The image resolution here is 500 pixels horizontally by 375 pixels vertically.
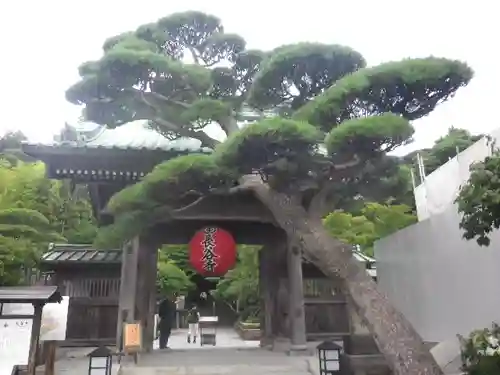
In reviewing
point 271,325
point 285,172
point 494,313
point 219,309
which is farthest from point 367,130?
point 219,309

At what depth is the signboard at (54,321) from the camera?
30.6ft

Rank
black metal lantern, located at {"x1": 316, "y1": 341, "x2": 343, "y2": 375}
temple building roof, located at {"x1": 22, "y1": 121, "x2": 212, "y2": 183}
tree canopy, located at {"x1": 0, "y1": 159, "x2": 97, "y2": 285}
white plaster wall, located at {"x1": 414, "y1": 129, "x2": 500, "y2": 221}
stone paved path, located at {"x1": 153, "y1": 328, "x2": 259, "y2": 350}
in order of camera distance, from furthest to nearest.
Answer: tree canopy, located at {"x1": 0, "y1": 159, "x2": 97, "y2": 285}
stone paved path, located at {"x1": 153, "y1": 328, "x2": 259, "y2": 350}
temple building roof, located at {"x1": 22, "y1": 121, "x2": 212, "y2": 183}
white plaster wall, located at {"x1": 414, "y1": 129, "x2": 500, "y2": 221}
black metal lantern, located at {"x1": 316, "y1": 341, "x2": 343, "y2": 375}

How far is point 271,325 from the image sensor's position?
32.4 ft

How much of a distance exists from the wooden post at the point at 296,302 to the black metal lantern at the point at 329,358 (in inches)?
107

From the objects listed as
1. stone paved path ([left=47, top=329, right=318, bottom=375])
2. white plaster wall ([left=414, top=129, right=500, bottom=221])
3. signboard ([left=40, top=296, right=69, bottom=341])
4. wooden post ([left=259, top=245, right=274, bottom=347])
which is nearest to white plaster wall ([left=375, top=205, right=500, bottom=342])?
white plaster wall ([left=414, top=129, right=500, bottom=221])

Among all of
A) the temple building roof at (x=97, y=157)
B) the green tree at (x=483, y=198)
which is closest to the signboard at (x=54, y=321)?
the temple building roof at (x=97, y=157)

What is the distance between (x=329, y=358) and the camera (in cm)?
586

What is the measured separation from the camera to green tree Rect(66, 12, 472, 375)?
15.9ft

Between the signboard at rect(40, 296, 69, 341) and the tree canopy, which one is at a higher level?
the tree canopy

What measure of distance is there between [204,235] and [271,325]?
9.96 ft

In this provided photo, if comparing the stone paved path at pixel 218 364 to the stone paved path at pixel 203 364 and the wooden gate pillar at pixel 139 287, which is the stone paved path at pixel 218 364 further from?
the wooden gate pillar at pixel 139 287

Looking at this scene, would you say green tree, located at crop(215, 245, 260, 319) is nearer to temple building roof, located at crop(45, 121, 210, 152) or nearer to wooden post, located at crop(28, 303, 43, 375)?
temple building roof, located at crop(45, 121, 210, 152)

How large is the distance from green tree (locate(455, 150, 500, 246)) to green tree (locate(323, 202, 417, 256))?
385 inches

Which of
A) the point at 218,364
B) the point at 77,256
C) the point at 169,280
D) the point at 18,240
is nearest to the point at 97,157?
Result: the point at 77,256
